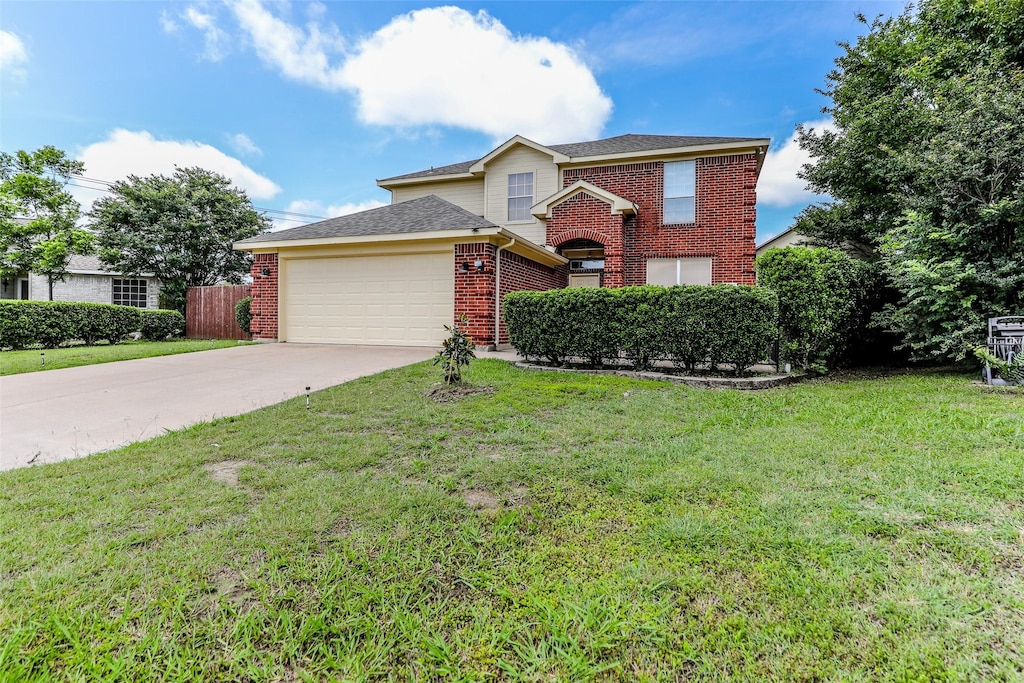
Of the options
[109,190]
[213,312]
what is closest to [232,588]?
[213,312]

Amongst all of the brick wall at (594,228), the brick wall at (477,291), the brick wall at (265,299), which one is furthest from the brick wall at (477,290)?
the brick wall at (265,299)

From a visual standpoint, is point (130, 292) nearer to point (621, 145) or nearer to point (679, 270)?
point (621, 145)

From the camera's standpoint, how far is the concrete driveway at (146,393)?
3777mm

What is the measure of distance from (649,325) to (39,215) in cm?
1974

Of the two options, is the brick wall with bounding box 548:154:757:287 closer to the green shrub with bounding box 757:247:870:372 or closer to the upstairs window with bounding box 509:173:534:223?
the upstairs window with bounding box 509:173:534:223

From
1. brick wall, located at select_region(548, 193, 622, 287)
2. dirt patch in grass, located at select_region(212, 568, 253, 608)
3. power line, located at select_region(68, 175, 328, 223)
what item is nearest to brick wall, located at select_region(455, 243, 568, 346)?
brick wall, located at select_region(548, 193, 622, 287)

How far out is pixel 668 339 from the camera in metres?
6.38

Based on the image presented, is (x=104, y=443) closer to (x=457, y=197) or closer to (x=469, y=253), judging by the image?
(x=469, y=253)

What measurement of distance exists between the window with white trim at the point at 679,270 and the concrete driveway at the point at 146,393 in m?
7.58

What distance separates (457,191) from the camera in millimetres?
14922

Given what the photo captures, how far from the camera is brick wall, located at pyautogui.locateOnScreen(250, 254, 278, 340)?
10.8 metres

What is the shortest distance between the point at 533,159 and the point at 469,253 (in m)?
6.04

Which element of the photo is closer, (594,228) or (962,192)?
(962,192)

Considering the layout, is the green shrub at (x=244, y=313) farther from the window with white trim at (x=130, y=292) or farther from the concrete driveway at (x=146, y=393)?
the window with white trim at (x=130, y=292)
